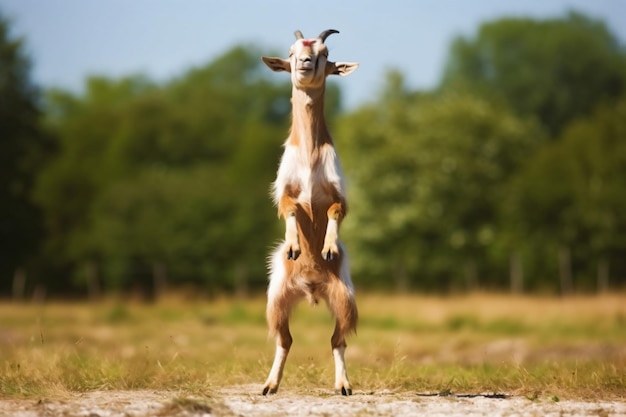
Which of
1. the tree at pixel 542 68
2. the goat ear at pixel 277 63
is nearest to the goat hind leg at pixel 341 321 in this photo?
the goat ear at pixel 277 63

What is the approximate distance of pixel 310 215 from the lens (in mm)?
9727

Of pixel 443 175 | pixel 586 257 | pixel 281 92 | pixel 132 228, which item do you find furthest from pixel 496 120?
pixel 281 92

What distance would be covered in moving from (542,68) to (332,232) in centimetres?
6643

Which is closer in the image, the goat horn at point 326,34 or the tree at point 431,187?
the goat horn at point 326,34

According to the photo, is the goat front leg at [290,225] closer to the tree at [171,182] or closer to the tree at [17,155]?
the tree at [171,182]

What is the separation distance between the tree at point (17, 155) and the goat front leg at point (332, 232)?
36209mm

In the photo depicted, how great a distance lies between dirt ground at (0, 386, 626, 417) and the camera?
27.0ft

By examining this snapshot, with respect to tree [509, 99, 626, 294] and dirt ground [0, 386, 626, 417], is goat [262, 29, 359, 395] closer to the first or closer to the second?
dirt ground [0, 386, 626, 417]

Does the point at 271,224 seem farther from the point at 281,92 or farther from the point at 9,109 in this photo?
the point at 281,92

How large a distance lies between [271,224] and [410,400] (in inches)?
1524

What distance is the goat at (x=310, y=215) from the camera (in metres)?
9.52

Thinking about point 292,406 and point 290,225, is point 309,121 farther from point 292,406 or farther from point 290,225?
point 292,406

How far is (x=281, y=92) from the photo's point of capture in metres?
87.4

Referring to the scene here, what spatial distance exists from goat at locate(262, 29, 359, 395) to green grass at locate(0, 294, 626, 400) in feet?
3.14
